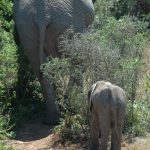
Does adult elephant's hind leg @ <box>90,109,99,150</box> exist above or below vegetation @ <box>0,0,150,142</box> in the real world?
below

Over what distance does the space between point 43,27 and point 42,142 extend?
6.17 feet

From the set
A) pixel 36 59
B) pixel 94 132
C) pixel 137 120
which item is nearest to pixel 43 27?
pixel 36 59

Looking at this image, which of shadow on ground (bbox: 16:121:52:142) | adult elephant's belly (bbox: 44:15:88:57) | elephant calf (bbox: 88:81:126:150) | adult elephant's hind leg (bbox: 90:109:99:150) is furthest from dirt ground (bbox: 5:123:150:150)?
adult elephant's belly (bbox: 44:15:88:57)

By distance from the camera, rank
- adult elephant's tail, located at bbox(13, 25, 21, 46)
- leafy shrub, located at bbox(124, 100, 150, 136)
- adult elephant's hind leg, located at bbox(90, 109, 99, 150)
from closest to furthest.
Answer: adult elephant's hind leg, located at bbox(90, 109, 99, 150) < leafy shrub, located at bbox(124, 100, 150, 136) < adult elephant's tail, located at bbox(13, 25, 21, 46)

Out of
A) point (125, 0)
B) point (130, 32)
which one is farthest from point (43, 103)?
point (125, 0)

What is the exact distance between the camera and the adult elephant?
32.9 feet

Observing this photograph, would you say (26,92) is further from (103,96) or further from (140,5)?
(140,5)

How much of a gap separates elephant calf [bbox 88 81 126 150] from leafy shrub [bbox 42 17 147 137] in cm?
92

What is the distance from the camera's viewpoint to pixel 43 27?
9.95 meters

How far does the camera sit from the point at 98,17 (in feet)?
41.7

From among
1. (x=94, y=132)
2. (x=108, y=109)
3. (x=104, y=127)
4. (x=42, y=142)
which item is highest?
(x=108, y=109)

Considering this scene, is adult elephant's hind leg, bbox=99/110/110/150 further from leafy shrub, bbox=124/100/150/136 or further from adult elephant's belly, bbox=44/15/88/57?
adult elephant's belly, bbox=44/15/88/57

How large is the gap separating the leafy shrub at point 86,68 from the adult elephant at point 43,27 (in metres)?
0.75

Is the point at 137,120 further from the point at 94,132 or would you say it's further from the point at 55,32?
the point at 55,32
